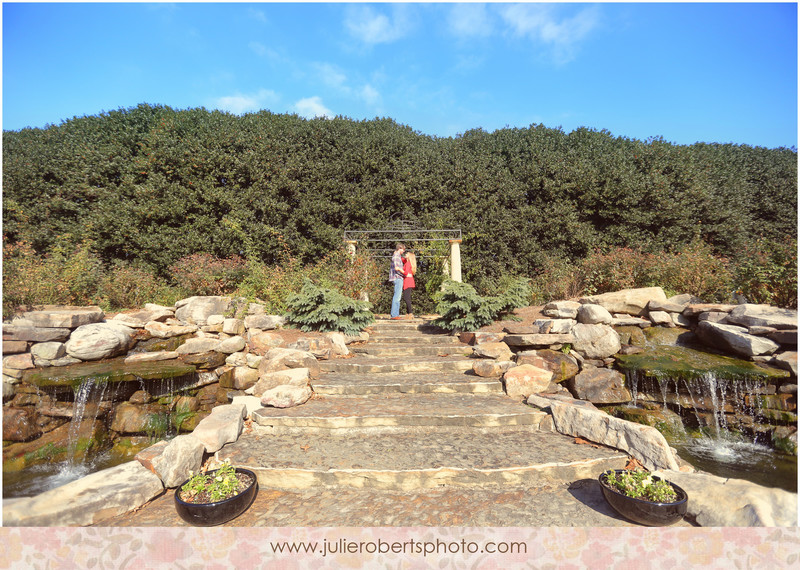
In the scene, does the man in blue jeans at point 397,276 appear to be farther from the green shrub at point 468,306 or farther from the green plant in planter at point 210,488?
the green plant in planter at point 210,488

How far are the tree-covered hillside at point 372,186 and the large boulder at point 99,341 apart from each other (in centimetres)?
454

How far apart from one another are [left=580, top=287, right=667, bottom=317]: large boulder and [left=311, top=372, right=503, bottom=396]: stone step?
352cm

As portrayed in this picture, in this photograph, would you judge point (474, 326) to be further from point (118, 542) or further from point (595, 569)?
point (118, 542)

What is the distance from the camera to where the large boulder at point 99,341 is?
499cm

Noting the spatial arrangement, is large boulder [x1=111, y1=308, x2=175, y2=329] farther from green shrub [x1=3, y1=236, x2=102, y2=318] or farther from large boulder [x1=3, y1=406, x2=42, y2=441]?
large boulder [x1=3, y1=406, x2=42, y2=441]

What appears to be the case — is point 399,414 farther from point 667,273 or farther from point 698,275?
point 667,273

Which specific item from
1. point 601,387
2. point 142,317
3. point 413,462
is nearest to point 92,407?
point 142,317

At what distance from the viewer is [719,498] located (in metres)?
2.28

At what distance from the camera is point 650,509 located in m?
2.28

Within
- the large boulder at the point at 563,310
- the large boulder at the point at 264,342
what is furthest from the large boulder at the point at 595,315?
the large boulder at the point at 264,342

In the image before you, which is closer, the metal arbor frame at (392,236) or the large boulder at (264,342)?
the large boulder at (264,342)

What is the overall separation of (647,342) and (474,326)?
295cm

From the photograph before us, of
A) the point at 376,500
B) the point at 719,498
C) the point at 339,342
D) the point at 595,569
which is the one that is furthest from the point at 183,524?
the point at 339,342

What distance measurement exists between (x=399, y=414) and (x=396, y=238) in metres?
8.57
